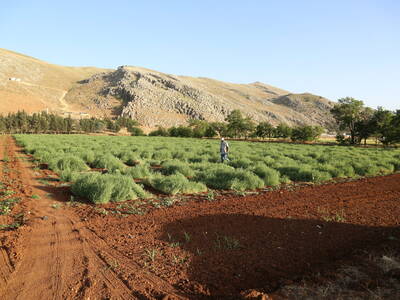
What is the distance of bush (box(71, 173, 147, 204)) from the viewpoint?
25.3 feet

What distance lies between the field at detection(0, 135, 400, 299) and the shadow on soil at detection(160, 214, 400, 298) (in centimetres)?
2

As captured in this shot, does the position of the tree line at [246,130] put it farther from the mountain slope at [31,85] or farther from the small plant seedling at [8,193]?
the small plant seedling at [8,193]

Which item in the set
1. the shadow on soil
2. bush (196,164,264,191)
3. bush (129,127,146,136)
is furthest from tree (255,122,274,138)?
the shadow on soil

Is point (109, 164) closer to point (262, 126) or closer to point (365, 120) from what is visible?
point (365, 120)

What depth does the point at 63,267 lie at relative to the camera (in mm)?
4016

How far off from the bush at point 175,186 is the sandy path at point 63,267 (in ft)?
11.7

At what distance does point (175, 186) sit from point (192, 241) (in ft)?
13.9

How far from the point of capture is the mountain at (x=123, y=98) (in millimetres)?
104369

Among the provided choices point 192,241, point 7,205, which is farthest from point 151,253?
point 7,205

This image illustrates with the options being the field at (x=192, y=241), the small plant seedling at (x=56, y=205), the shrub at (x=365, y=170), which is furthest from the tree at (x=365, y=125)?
the small plant seedling at (x=56, y=205)

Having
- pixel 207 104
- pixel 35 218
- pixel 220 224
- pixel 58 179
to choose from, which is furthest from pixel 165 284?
pixel 207 104

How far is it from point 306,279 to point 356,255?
148 cm

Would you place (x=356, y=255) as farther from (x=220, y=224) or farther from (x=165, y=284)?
(x=165, y=284)

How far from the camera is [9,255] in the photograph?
4.32 metres
